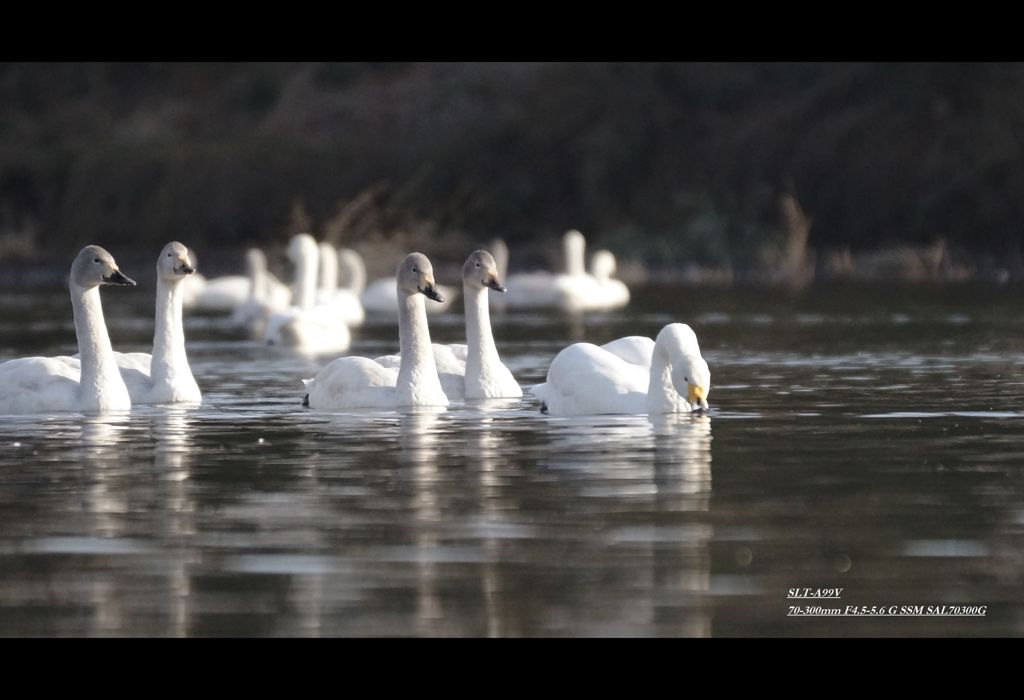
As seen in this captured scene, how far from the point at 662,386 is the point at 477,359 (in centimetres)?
228

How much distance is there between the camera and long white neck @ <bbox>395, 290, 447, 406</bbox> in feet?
46.0

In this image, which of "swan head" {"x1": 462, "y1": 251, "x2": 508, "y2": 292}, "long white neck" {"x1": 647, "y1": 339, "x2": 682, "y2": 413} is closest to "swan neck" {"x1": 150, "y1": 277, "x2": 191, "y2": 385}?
"swan head" {"x1": 462, "y1": 251, "x2": 508, "y2": 292}

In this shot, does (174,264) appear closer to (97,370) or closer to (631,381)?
(97,370)

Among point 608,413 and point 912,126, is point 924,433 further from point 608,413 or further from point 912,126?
point 912,126

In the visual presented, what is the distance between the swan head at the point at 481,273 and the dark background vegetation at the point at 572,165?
18845 millimetres

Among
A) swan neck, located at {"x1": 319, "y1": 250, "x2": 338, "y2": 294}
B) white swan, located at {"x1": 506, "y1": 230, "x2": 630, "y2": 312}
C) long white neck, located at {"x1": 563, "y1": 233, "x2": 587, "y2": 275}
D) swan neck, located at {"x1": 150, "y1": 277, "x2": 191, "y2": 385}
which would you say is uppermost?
long white neck, located at {"x1": 563, "y1": 233, "x2": 587, "y2": 275}

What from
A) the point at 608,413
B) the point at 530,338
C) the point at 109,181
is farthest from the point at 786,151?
the point at 608,413

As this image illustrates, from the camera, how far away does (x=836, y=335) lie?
2130cm

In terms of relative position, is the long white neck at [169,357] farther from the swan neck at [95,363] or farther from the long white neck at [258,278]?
the long white neck at [258,278]

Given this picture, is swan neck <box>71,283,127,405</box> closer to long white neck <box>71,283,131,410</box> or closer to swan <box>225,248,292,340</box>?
long white neck <box>71,283,131,410</box>

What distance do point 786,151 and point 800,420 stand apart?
95.3 feet

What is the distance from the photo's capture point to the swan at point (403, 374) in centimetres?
1405

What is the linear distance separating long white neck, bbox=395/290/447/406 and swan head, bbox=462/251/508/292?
4.51 feet

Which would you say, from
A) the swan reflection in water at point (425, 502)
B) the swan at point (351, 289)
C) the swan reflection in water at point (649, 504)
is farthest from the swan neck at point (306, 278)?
the swan reflection in water at point (649, 504)
